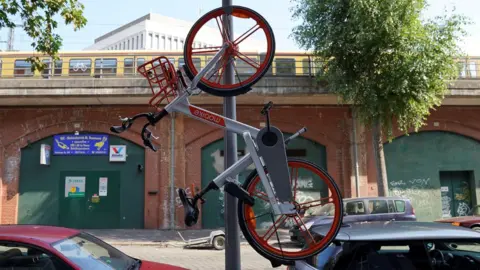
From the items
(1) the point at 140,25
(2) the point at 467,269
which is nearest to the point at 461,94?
(2) the point at 467,269

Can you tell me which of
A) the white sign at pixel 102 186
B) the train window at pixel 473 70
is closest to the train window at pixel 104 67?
the white sign at pixel 102 186

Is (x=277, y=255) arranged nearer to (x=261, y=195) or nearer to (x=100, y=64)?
(x=261, y=195)

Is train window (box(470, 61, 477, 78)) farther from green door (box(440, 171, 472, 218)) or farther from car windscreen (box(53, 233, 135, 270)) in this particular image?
car windscreen (box(53, 233, 135, 270))

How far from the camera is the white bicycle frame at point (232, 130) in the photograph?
153 inches

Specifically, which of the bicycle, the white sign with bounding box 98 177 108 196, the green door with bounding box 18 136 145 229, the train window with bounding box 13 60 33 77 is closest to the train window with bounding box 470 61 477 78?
the green door with bounding box 18 136 145 229

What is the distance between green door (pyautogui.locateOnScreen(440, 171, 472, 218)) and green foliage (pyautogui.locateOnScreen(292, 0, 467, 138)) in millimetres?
5656

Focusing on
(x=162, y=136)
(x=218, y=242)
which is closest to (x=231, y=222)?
(x=218, y=242)

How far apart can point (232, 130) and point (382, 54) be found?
11.9 metres

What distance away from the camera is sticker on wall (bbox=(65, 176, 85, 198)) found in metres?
18.5

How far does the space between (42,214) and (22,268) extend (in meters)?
16.0

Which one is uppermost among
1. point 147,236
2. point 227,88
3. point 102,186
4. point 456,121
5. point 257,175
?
point 456,121

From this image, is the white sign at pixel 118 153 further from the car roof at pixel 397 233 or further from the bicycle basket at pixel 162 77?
the car roof at pixel 397 233

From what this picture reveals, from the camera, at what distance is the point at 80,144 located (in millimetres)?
18797

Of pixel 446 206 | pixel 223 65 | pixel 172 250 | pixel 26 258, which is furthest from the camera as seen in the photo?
pixel 446 206
